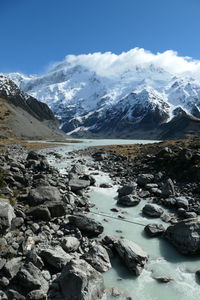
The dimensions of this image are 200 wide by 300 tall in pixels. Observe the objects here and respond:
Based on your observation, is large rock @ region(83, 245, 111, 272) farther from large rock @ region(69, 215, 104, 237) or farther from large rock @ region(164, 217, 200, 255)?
large rock @ region(164, 217, 200, 255)

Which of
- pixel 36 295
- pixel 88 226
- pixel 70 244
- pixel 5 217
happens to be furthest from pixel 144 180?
pixel 36 295

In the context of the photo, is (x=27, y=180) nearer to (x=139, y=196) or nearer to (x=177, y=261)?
(x=139, y=196)

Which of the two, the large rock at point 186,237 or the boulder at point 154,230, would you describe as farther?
the boulder at point 154,230

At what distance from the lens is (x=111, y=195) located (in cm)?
3155

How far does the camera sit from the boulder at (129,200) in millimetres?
27578

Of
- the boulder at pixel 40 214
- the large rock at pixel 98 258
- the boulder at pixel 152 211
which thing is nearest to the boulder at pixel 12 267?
the large rock at pixel 98 258

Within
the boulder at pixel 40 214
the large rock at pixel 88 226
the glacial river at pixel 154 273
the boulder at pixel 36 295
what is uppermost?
the boulder at pixel 40 214

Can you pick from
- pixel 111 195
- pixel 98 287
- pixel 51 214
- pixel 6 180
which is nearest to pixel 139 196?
pixel 111 195

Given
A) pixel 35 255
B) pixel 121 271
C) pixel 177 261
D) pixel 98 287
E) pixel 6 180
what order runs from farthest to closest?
pixel 6 180 → pixel 177 261 → pixel 121 271 → pixel 35 255 → pixel 98 287

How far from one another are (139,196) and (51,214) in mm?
11681

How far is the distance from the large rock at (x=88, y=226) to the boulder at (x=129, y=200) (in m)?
8.08

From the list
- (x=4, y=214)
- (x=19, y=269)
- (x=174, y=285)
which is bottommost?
(x=174, y=285)

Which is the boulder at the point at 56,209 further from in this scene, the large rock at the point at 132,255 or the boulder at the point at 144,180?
the boulder at the point at 144,180

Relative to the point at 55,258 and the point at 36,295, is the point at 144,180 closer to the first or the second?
the point at 55,258
